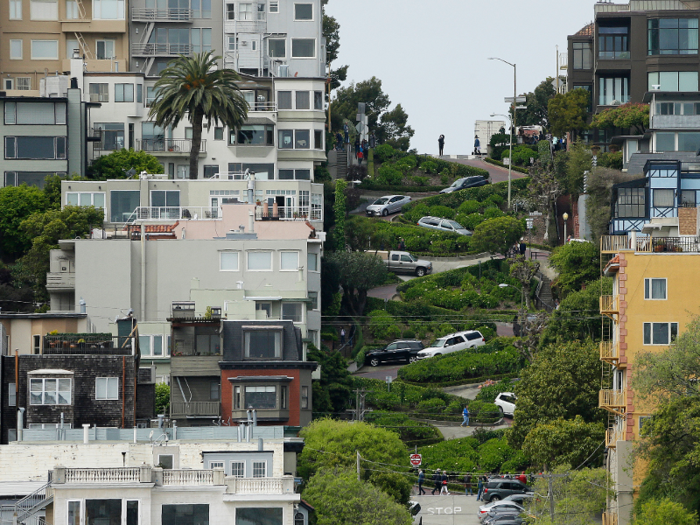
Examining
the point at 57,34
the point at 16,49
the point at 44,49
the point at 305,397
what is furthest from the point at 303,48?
the point at 305,397

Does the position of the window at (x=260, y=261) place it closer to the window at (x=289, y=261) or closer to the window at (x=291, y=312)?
the window at (x=289, y=261)

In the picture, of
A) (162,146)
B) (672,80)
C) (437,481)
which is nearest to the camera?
(437,481)

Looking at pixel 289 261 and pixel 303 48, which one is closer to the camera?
pixel 289 261

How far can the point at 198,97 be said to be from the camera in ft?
398

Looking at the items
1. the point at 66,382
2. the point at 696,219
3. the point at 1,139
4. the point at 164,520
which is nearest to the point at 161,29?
the point at 1,139

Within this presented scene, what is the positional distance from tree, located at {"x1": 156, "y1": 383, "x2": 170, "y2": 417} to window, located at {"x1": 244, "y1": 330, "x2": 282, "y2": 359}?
5.63 metres

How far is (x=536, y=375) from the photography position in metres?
90.1

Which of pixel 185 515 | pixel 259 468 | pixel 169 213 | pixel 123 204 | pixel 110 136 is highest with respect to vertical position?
pixel 110 136

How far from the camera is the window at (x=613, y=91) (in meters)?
147

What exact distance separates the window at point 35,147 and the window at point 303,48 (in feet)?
82.9

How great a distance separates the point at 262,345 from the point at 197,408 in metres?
4.73

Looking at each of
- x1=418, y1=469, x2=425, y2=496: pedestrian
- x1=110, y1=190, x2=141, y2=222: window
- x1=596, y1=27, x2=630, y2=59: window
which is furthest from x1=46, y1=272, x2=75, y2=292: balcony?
x1=596, y1=27, x2=630, y2=59: window

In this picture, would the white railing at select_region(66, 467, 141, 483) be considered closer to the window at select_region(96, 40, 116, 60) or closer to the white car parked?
the white car parked

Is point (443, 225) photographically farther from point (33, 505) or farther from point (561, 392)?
point (33, 505)
